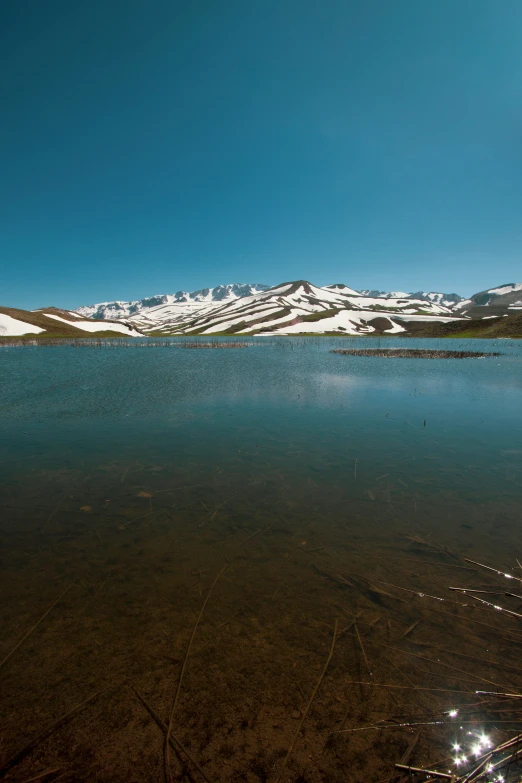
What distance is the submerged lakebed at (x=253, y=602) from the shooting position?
14.6ft

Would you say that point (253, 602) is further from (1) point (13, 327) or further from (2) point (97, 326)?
(2) point (97, 326)

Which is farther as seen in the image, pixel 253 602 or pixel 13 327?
pixel 13 327

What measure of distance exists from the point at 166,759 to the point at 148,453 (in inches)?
446

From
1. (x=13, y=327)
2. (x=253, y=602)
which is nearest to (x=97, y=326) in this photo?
(x=13, y=327)

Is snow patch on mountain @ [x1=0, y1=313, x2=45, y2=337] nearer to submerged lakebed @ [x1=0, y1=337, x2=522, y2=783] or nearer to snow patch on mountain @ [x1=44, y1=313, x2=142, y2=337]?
snow patch on mountain @ [x1=44, y1=313, x2=142, y2=337]

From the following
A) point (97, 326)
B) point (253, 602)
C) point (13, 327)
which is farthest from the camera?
point (97, 326)

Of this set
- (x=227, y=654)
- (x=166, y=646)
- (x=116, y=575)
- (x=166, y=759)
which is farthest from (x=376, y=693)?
(x=116, y=575)

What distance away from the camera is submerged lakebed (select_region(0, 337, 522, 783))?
14.6 feet

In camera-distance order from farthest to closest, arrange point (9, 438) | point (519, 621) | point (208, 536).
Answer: point (9, 438) → point (208, 536) → point (519, 621)

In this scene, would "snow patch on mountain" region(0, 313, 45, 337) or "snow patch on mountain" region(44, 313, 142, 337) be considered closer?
"snow patch on mountain" region(0, 313, 45, 337)

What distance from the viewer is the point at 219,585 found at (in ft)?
23.5

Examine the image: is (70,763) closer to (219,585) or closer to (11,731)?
(11,731)

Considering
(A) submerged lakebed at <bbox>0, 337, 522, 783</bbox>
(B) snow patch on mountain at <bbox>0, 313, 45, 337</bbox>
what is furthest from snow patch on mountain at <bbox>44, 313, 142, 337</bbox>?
(A) submerged lakebed at <bbox>0, 337, 522, 783</bbox>

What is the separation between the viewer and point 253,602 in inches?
265
